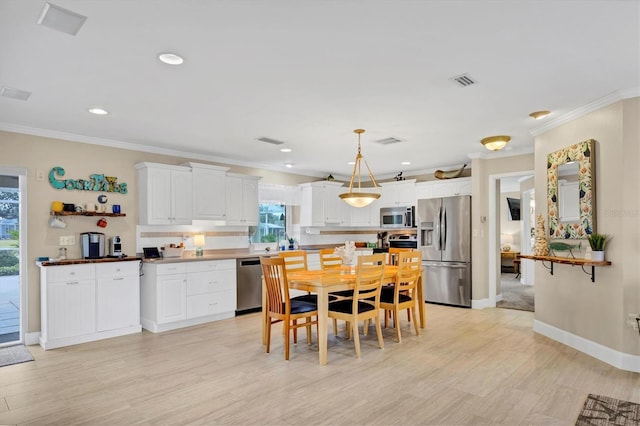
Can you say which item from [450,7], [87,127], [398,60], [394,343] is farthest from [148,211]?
[450,7]

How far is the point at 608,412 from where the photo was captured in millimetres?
2719

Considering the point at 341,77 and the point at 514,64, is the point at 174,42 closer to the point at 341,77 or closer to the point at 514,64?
the point at 341,77

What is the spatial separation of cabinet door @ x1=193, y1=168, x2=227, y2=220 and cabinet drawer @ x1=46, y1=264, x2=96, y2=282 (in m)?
1.59

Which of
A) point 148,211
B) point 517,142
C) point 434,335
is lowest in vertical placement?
point 434,335

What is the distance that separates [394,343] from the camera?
441cm

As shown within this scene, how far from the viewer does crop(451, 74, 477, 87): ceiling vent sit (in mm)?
3107

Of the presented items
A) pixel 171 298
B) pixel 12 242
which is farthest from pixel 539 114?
pixel 12 242

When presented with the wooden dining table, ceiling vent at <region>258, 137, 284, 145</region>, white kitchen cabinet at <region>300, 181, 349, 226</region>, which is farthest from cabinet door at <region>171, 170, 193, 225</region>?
white kitchen cabinet at <region>300, 181, 349, 226</region>

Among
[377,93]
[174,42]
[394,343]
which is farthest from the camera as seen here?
[394,343]

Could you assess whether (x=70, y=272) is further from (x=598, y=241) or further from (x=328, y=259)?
(x=598, y=241)

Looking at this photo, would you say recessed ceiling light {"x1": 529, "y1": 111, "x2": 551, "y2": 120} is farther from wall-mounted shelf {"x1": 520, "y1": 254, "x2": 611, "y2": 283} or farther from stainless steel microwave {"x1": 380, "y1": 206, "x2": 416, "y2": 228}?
stainless steel microwave {"x1": 380, "y1": 206, "x2": 416, "y2": 228}

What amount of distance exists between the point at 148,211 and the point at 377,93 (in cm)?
350

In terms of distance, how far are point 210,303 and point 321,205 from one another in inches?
120

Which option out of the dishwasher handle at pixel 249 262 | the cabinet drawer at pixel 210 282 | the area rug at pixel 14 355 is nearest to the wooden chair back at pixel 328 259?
the dishwasher handle at pixel 249 262
